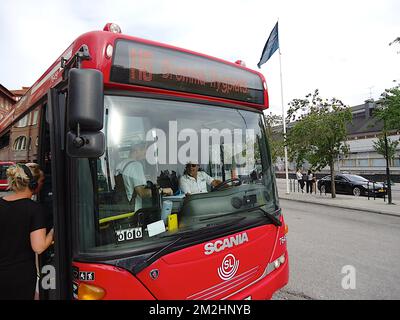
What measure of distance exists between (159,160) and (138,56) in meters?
0.96

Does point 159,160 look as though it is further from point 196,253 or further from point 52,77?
point 52,77

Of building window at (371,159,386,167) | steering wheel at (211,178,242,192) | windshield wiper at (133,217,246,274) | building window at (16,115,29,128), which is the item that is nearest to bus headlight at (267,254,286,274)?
windshield wiper at (133,217,246,274)

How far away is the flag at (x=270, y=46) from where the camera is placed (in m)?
19.3

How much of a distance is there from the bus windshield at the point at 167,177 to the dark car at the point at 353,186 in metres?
16.8

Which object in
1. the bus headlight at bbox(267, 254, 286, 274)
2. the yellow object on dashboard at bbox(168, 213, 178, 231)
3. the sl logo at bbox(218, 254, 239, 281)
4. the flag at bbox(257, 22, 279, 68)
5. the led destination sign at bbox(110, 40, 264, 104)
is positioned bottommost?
the bus headlight at bbox(267, 254, 286, 274)

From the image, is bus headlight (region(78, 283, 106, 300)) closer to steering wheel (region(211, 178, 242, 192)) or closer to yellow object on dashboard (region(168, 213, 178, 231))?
yellow object on dashboard (region(168, 213, 178, 231))

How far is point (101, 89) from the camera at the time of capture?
2162mm

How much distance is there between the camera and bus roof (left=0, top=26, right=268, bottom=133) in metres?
2.49

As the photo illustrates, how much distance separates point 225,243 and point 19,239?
177cm

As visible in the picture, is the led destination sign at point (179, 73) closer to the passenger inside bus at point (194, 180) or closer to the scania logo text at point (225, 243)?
the passenger inside bus at point (194, 180)

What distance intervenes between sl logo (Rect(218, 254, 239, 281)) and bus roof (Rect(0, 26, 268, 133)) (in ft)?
5.36

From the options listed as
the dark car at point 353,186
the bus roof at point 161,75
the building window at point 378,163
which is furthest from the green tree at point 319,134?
the building window at point 378,163

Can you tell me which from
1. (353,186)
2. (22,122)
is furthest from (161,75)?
(353,186)
